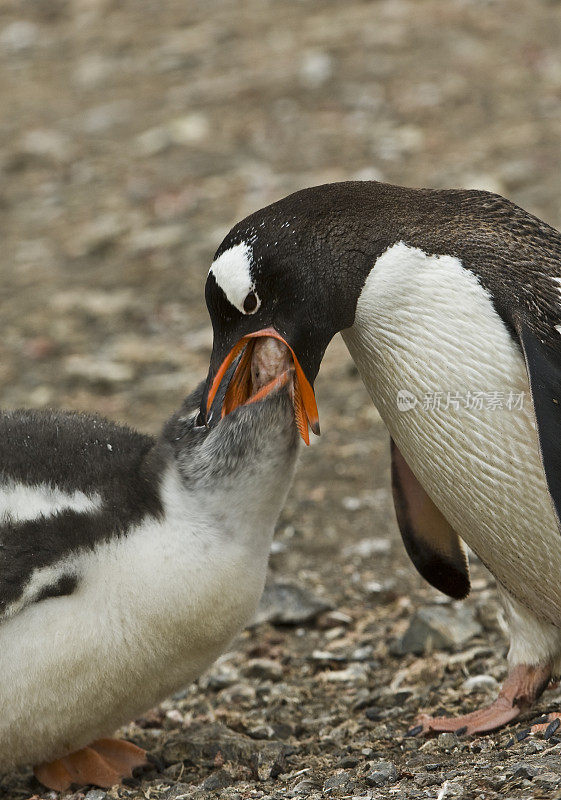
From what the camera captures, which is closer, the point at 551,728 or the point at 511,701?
the point at 551,728

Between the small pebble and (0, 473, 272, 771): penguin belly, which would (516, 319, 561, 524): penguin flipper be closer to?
the small pebble

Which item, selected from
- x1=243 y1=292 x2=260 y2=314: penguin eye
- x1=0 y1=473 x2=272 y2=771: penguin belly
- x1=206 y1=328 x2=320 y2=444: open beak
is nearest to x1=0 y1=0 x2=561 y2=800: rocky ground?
x1=0 y1=473 x2=272 y2=771: penguin belly

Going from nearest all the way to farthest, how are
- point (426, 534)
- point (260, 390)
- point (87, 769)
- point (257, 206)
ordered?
point (260, 390) < point (87, 769) < point (426, 534) < point (257, 206)

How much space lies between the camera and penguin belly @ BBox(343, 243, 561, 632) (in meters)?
3.07

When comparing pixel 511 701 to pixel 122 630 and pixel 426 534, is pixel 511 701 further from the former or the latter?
A: pixel 122 630

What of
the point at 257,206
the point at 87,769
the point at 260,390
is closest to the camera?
the point at 260,390

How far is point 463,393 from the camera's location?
3.09m

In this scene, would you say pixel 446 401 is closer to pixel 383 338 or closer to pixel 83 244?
pixel 383 338

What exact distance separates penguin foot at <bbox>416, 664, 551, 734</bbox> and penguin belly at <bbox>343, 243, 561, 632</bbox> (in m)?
0.27

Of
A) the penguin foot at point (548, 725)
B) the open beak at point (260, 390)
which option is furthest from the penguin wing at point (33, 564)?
the penguin foot at point (548, 725)

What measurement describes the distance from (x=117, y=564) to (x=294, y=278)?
0.86 m

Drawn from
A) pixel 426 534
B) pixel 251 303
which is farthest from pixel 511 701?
pixel 251 303

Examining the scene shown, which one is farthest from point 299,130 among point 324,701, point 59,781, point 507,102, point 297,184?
point 59,781

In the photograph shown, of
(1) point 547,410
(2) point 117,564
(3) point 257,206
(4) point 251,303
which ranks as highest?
(3) point 257,206
